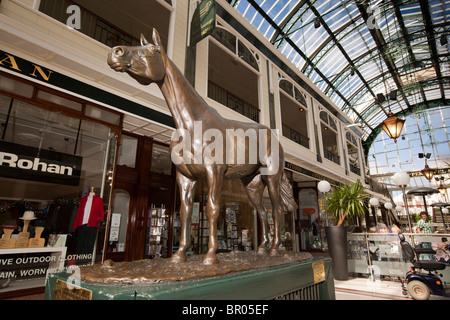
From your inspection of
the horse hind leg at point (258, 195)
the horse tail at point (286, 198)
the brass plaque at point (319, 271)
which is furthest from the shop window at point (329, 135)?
the brass plaque at point (319, 271)

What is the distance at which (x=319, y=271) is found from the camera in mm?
1914

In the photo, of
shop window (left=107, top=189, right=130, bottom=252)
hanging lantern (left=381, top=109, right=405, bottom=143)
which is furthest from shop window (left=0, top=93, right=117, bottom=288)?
hanging lantern (left=381, top=109, right=405, bottom=143)

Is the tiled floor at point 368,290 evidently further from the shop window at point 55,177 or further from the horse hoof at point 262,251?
the shop window at point 55,177

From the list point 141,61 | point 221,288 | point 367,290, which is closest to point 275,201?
point 221,288

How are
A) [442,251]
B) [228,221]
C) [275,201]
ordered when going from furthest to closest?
[228,221]
[442,251]
[275,201]

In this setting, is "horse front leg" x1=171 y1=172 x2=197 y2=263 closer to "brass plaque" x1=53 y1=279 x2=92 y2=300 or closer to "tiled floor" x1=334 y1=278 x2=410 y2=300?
"brass plaque" x1=53 y1=279 x2=92 y2=300

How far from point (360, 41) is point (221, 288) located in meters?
16.7

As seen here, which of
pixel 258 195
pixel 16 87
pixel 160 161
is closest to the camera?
pixel 258 195

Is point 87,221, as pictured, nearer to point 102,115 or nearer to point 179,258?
point 102,115

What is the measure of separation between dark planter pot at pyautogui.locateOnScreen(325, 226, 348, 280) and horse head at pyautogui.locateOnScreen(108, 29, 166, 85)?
628cm

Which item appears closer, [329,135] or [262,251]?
[262,251]
